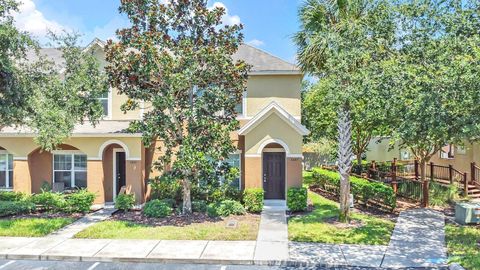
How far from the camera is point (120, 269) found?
35.6 ft

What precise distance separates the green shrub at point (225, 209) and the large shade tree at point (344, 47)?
4.61 metres

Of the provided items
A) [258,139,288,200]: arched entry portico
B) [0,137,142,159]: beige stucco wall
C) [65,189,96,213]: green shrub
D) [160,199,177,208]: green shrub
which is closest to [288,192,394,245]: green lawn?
[258,139,288,200]: arched entry portico

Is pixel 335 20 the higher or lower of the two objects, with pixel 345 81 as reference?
higher

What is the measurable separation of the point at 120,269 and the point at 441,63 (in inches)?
424

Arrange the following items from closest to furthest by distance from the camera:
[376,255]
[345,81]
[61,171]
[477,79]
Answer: [477,79] → [376,255] → [345,81] → [61,171]

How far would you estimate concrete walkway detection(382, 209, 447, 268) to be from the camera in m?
11.2

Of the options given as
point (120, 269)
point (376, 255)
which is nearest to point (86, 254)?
point (120, 269)

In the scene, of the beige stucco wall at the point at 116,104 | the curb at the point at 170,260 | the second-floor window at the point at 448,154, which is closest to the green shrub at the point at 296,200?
the curb at the point at 170,260

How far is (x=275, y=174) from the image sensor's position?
20.2 m

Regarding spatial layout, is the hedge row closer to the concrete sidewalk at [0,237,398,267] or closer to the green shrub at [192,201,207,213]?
the concrete sidewalk at [0,237,398,267]

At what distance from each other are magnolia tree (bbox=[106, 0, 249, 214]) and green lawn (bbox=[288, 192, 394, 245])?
4.42 metres

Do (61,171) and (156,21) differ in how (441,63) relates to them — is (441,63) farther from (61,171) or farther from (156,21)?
(61,171)

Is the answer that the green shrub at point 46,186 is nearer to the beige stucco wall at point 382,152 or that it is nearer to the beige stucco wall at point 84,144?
the beige stucco wall at point 84,144

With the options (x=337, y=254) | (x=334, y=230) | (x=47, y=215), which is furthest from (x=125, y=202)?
(x=337, y=254)
